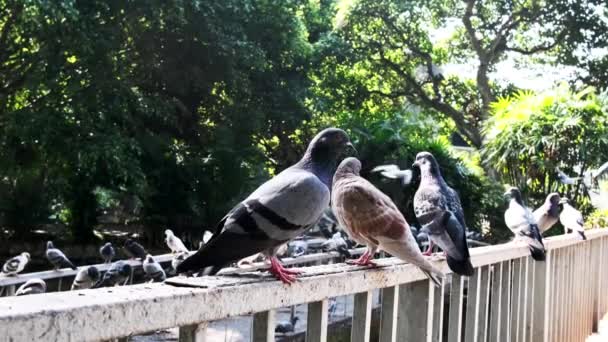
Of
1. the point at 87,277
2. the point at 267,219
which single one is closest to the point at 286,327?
the point at 87,277

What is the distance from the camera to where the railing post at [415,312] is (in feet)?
5.75

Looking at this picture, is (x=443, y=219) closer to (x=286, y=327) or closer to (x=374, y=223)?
(x=374, y=223)

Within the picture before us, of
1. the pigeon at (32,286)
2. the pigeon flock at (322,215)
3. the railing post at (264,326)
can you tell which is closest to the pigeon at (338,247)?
the pigeon at (32,286)

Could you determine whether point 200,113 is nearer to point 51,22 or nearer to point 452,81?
point 51,22

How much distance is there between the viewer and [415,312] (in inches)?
70.1

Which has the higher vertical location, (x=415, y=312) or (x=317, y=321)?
(x=317, y=321)

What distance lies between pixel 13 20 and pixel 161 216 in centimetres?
473

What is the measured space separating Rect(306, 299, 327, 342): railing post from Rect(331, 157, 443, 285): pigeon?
0.39 meters

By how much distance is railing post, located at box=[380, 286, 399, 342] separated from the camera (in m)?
1.60

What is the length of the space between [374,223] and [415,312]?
276mm

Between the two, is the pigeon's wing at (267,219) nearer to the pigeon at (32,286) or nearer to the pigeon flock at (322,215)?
the pigeon flock at (322,215)

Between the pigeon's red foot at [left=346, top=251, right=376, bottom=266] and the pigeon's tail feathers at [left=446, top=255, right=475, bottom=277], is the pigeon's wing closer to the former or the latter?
the pigeon's red foot at [left=346, top=251, right=376, bottom=266]

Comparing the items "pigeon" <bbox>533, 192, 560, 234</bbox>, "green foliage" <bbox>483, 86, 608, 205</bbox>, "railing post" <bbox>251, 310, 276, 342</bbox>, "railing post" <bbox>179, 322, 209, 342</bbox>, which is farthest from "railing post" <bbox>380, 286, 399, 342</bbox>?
"green foliage" <bbox>483, 86, 608, 205</bbox>

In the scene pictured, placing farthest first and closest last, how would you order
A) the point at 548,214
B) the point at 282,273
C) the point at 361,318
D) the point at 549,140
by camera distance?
1. the point at 549,140
2. the point at 548,214
3. the point at 361,318
4. the point at 282,273
